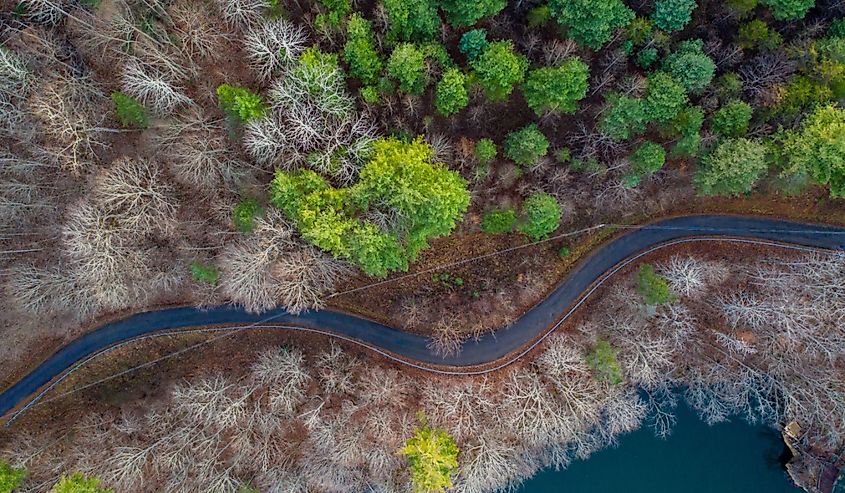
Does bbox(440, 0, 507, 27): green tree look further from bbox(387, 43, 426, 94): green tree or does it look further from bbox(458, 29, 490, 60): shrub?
bbox(387, 43, 426, 94): green tree

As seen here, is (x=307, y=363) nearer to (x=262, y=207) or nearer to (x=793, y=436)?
(x=262, y=207)

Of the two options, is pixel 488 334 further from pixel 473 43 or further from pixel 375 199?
pixel 473 43

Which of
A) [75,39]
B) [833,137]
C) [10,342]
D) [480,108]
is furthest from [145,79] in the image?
[833,137]

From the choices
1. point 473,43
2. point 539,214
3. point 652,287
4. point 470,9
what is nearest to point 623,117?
point 539,214

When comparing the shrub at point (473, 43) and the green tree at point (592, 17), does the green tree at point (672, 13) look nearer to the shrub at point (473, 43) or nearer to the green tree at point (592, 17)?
the green tree at point (592, 17)

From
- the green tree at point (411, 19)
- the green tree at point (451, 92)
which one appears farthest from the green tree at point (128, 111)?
the green tree at point (451, 92)

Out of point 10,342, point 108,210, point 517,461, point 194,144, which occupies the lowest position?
point 517,461
